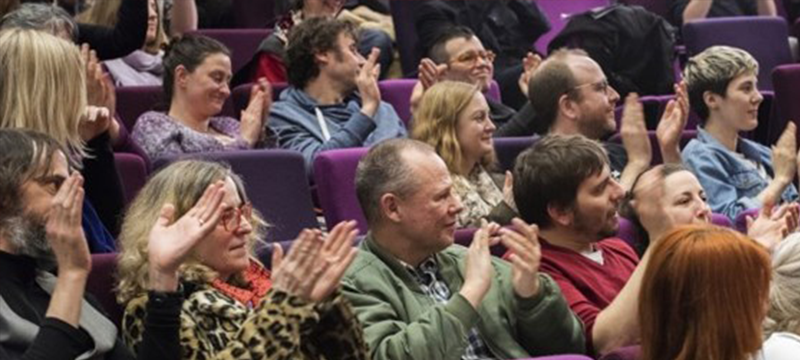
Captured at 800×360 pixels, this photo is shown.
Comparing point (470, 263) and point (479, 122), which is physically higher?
point (470, 263)

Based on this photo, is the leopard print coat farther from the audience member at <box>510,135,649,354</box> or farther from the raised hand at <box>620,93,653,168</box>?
the raised hand at <box>620,93,653,168</box>

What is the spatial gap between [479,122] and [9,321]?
1.77 m

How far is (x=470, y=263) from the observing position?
3.04 metres

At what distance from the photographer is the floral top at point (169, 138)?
436 centimetres

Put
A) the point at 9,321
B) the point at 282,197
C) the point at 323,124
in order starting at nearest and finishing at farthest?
the point at 9,321, the point at 282,197, the point at 323,124

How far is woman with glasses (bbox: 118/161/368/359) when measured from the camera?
256 cm

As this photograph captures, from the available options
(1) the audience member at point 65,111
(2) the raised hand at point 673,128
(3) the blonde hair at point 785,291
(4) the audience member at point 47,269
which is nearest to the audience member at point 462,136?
(2) the raised hand at point 673,128

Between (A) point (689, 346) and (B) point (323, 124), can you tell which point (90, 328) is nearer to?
(A) point (689, 346)

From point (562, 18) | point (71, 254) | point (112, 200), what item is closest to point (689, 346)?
point (71, 254)

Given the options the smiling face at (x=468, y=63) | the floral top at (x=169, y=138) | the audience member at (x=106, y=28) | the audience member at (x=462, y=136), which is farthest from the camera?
the smiling face at (x=468, y=63)

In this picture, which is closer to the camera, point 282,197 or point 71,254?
point 71,254

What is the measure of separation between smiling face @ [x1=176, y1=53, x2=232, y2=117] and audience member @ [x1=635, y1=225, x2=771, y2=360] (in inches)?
84.8

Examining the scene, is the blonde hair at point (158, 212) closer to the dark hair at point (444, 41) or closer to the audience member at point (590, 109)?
the audience member at point (590, 109)

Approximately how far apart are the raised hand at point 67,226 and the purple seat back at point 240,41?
115 inches
